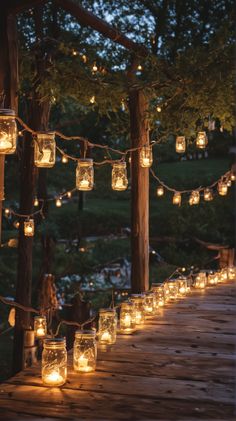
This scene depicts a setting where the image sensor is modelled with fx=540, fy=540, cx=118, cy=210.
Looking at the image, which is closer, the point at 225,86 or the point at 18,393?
the point at 18,393

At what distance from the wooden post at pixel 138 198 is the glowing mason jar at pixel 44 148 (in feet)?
7.84

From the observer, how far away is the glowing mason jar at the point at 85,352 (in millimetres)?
2996

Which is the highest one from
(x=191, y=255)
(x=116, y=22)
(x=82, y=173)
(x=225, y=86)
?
(x=116, y=22)

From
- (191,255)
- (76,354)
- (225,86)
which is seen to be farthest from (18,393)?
(191,255)

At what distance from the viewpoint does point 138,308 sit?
4.37 metres

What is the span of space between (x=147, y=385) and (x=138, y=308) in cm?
157

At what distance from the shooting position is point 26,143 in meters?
6.61

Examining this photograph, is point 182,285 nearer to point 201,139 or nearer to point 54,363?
point 201,139

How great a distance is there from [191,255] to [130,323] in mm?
7104

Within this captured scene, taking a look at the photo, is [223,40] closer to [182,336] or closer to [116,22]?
[182,336]

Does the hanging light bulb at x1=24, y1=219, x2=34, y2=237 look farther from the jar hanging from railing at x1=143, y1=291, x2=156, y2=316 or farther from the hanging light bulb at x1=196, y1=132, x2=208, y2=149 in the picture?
the hanging light bulb at x1=196, y1=132, x2=208, y2=149

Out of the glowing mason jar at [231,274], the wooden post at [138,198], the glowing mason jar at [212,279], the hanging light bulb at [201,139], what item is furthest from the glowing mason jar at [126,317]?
the glowing mason jar at [231,274]

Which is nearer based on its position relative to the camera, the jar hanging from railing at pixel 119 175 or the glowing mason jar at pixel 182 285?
the jar hanging from railing at pixel 119 175

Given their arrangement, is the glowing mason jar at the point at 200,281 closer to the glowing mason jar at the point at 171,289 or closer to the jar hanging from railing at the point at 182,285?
the jar hanging from railing at the point at 182,285
